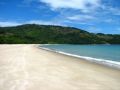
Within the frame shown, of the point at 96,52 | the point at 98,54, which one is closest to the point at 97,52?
the point at 96,52

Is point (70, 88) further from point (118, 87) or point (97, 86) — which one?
point (118, 87)

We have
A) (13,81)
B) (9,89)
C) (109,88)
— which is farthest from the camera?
(13,81)

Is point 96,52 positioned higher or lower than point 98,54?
lower

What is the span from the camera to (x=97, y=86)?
10.6 meters

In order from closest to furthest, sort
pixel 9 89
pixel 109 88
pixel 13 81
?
pixel 9 89 → pixel 109 88 → pixel 13 81

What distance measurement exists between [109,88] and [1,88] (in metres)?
4.46

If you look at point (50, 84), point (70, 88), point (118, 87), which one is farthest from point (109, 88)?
point (50, 84)

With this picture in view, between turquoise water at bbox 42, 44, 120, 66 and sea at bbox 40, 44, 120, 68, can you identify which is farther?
turquoise water at bbox 42, 44, 120, 66

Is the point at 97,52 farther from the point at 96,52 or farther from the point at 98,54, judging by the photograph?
the point at 98,54

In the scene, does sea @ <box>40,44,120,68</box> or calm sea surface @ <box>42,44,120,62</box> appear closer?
sea @ <box>40,44,120,68</box>

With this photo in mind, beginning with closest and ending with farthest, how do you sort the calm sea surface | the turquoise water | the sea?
1. the sea
2. the turquoise water
3. the calm sea surface

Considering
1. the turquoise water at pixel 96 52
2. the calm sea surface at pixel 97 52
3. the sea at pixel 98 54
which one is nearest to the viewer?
the sea at pixel 98 54

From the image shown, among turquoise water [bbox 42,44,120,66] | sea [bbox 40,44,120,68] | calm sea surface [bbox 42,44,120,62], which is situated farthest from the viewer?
calm sea surface [bbox 42,44,120,62]

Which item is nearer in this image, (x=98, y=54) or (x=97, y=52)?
(x=98, y=54)
